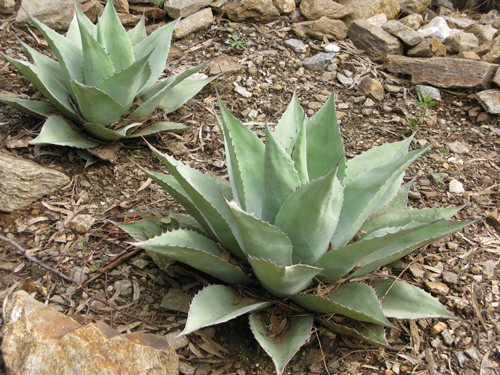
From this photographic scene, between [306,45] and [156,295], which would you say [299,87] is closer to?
[306,45]

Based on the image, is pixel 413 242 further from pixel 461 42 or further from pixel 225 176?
pixel 461 42

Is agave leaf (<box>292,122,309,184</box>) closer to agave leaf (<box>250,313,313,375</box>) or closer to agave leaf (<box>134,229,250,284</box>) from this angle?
agave leaf (<box>134,229,250,284</box>)

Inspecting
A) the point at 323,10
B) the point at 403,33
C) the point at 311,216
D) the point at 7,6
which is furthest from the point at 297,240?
the point at 7,6

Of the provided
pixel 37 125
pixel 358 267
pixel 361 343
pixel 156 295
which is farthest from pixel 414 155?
pixel 37 125

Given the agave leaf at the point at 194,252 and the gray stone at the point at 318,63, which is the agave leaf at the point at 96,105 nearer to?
the agave leaf at the point at 194,252

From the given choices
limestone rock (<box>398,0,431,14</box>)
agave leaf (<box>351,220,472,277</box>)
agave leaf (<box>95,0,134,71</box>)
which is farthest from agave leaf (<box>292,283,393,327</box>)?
limestone rock (<box>398,0,431,14</box>)

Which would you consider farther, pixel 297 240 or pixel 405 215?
pixel 405 215
